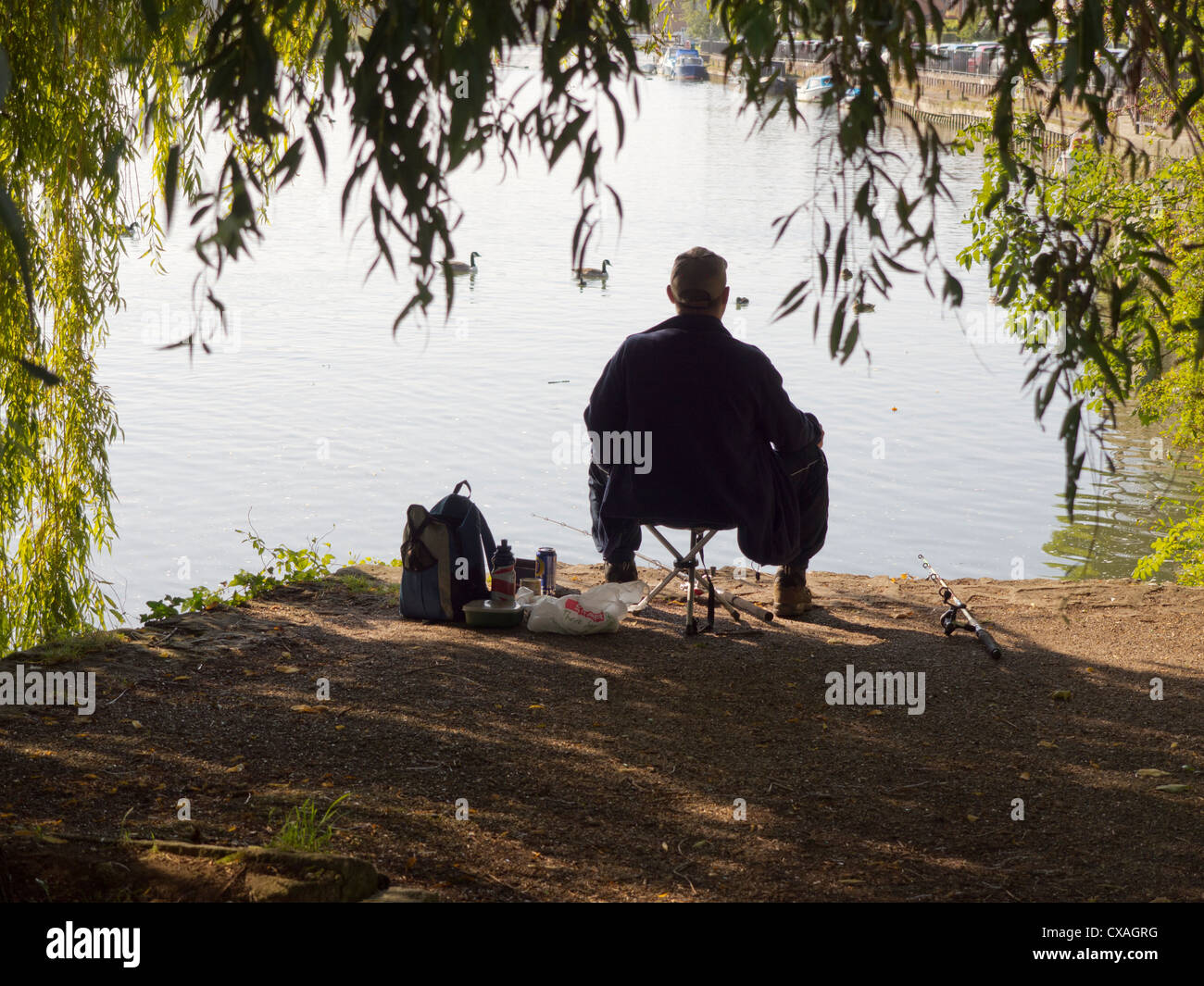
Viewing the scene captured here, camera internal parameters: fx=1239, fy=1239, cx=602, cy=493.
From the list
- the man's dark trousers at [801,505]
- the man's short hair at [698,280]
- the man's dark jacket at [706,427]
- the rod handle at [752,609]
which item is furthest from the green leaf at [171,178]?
the rod handle at [752,609]

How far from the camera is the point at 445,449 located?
43.5 ft

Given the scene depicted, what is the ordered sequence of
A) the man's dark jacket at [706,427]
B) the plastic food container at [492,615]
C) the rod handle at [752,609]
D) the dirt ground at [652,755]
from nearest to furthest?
the dirt ground at [652,755] → the man's dark jacket at [706,427] → the plastic food container at [492,615] → the rod handle at [752,609]

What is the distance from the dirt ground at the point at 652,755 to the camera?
3.62 meters

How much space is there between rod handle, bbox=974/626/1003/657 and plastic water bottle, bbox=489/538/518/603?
234 cm

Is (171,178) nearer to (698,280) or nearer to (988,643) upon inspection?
(698,280)

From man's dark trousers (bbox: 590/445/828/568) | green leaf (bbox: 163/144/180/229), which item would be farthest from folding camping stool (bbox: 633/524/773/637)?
green leaf (bbox: 163/144/180/229)

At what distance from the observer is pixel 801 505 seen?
242 inches

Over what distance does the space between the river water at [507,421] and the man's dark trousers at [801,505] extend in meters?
1.18

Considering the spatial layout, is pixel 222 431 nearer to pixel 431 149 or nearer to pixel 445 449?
pixel 445 449

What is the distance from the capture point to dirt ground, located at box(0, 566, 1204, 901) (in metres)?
3.62

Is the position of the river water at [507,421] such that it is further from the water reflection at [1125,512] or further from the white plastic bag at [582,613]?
the white plastic bag at [582,613]

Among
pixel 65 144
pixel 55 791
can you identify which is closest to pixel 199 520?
pixel 65 144

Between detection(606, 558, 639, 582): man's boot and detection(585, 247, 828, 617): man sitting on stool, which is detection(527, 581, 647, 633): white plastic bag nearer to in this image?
detection(606, 558, 639, 582): man's boot

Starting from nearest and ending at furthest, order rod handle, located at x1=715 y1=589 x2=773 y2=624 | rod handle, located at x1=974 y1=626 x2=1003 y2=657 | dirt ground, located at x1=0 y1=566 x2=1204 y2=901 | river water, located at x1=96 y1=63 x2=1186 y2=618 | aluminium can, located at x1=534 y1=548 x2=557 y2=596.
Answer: dirt ground, located at x1=0 y1=566 x2=1204 y2=901
rod handle, located at x1=974 y1=626 x2=1003 y2=657
rod handle, located at x1=715 y1=589 x2=773 y2=624
aluminium can, located at x1=534 y1=548 x2=557 y2=596
river water, located at x1=96 y1=63 x2=1186 y2=618
